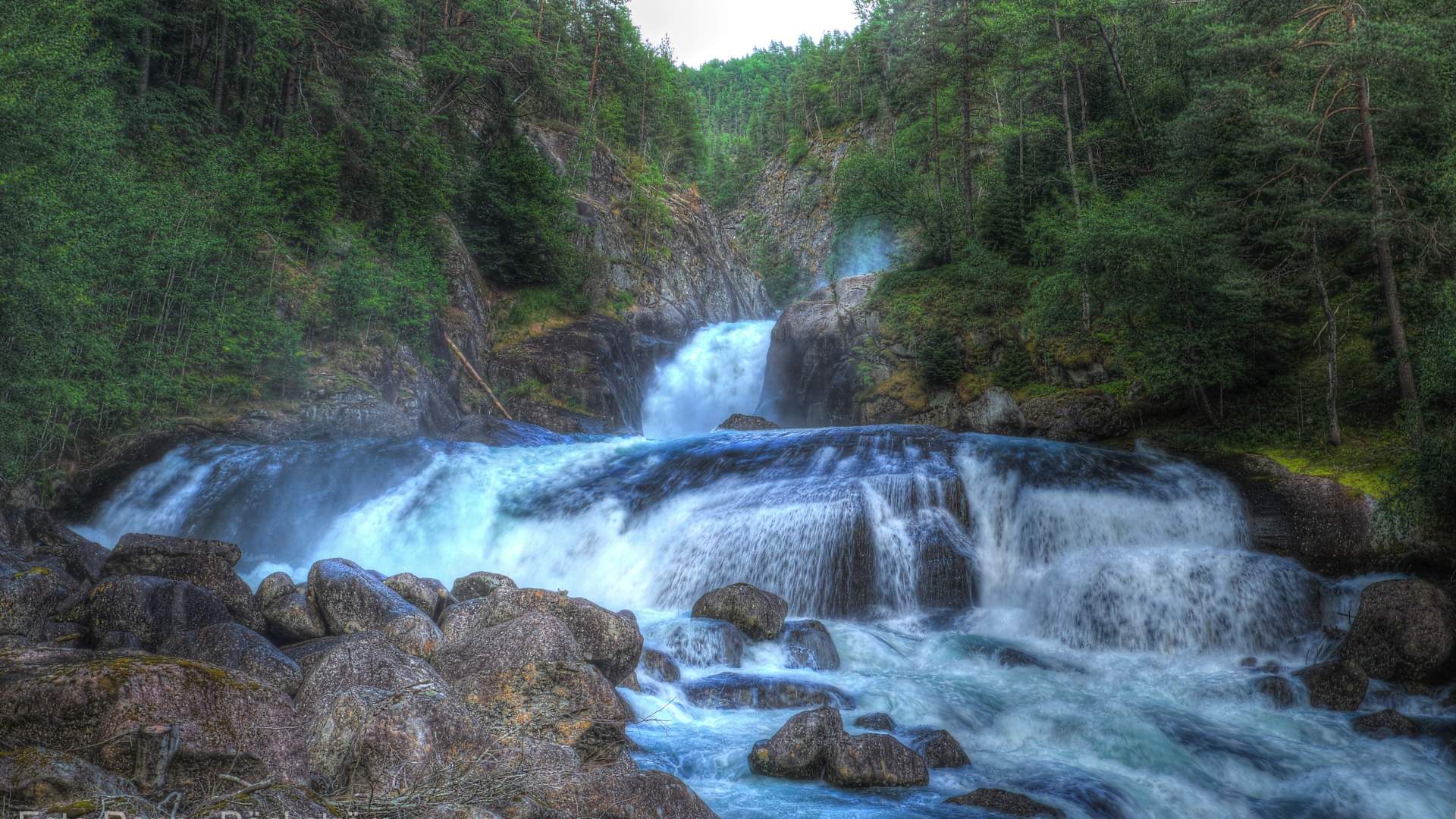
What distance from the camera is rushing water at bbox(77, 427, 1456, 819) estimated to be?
7.81 metres

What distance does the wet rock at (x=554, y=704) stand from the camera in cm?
681

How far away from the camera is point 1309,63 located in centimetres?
1295

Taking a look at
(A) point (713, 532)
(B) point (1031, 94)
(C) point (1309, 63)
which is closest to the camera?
(C) point (1309, 63)

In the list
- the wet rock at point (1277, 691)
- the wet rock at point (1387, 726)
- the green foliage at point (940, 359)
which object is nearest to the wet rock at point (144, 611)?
the wet rock at point (1277, 691)

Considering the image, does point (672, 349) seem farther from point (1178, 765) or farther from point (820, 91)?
point (820, 91)

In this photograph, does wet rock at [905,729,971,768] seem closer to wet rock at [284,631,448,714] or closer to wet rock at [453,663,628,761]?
wet rock at [453,663,628,761]

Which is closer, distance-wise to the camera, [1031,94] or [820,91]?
[1031,94]

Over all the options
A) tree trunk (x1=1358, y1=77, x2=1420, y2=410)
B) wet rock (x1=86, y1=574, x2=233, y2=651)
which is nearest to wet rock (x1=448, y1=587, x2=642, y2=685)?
wet rock (x1=86, y1=574, x2=233, y2=651)

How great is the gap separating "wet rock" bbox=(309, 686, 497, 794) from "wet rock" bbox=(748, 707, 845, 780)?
10.2 ft

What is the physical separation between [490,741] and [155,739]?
209 cm

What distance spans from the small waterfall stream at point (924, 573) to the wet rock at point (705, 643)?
0.10 metres

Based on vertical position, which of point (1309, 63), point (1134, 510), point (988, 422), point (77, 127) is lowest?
point (1134, 510)

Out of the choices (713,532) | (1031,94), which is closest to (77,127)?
(713,532)

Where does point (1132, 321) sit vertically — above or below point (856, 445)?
above
